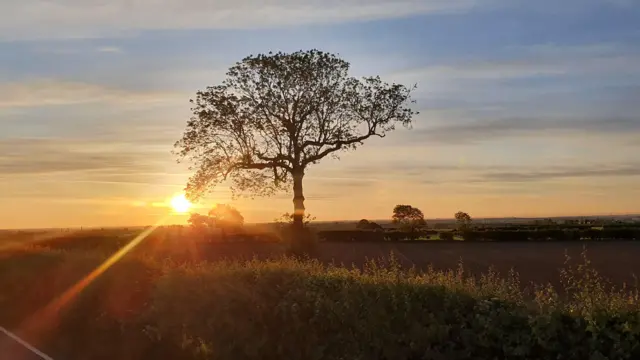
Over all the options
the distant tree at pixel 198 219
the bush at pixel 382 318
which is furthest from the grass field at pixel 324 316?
the distant tree at pixel 198 219

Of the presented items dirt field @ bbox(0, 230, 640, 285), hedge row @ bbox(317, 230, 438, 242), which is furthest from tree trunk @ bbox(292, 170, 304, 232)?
hedge row @ bbox(317, 230, 438, 242)

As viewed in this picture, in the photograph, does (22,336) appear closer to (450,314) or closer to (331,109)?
(450,314)

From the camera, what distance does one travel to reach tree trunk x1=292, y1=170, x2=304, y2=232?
41469 mm

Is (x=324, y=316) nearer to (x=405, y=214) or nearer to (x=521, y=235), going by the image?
(x=521, y=235)

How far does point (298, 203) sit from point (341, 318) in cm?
3101

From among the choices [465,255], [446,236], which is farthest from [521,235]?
[465,255]

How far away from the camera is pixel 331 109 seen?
40219 millimetres

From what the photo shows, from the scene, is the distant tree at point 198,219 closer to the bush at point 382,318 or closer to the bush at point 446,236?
the bush at point 446,236

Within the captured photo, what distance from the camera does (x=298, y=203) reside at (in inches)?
1634

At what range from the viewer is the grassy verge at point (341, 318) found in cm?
818

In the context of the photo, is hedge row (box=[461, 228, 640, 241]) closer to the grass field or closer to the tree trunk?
the tree trunk

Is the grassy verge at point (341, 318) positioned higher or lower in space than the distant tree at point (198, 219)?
lower

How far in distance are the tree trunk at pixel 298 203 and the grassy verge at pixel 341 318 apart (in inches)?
924

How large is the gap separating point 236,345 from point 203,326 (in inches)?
53.4
